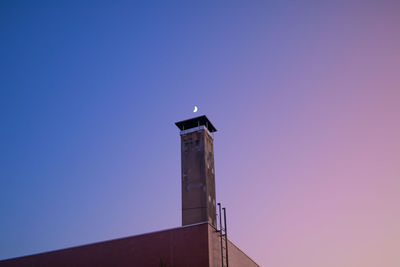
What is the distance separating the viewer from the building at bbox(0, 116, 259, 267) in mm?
21562

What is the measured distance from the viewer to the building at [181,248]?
70.7 ft

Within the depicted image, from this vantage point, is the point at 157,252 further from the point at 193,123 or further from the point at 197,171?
the point at 193,123

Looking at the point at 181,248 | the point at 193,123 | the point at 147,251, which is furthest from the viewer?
the point at 193,123

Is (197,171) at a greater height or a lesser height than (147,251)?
greater

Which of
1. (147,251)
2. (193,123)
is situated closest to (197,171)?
(193,123)

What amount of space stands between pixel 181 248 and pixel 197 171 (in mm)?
9905

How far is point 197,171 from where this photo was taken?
31172 millimetres

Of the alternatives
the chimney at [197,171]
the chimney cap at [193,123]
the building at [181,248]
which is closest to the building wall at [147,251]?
the building at [181,248]

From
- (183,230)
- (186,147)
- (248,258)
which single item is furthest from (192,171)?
(183,230)

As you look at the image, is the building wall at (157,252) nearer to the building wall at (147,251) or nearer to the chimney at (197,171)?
the building wall at (147,251)

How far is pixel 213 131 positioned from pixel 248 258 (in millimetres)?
11646

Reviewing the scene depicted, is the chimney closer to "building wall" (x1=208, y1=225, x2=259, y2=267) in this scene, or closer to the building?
the building

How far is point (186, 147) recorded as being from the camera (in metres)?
32.7

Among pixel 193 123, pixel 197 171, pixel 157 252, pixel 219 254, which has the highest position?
pixel 193 123
